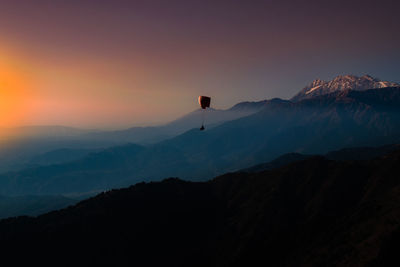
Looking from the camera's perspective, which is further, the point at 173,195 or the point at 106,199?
the point at 173,195

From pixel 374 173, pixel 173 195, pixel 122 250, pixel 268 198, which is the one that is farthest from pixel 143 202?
pixel 374 173

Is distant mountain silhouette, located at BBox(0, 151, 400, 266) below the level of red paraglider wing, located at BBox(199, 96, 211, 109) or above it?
below

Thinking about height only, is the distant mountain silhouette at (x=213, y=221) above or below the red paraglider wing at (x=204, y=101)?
below

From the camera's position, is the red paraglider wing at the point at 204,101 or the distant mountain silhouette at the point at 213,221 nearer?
the red paraglider wing at the point at 204,101

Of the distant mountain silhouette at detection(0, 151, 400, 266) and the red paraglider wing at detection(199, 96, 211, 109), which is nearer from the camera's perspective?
the red paraglider wing at detection(199, 96, 211, 109)

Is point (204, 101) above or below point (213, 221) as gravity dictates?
above

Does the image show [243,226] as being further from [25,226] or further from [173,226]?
[25,226]

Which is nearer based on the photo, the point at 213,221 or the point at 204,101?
the point at 204,101

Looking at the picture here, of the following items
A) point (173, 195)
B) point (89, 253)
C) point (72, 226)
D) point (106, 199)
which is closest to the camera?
point (89, 253)
